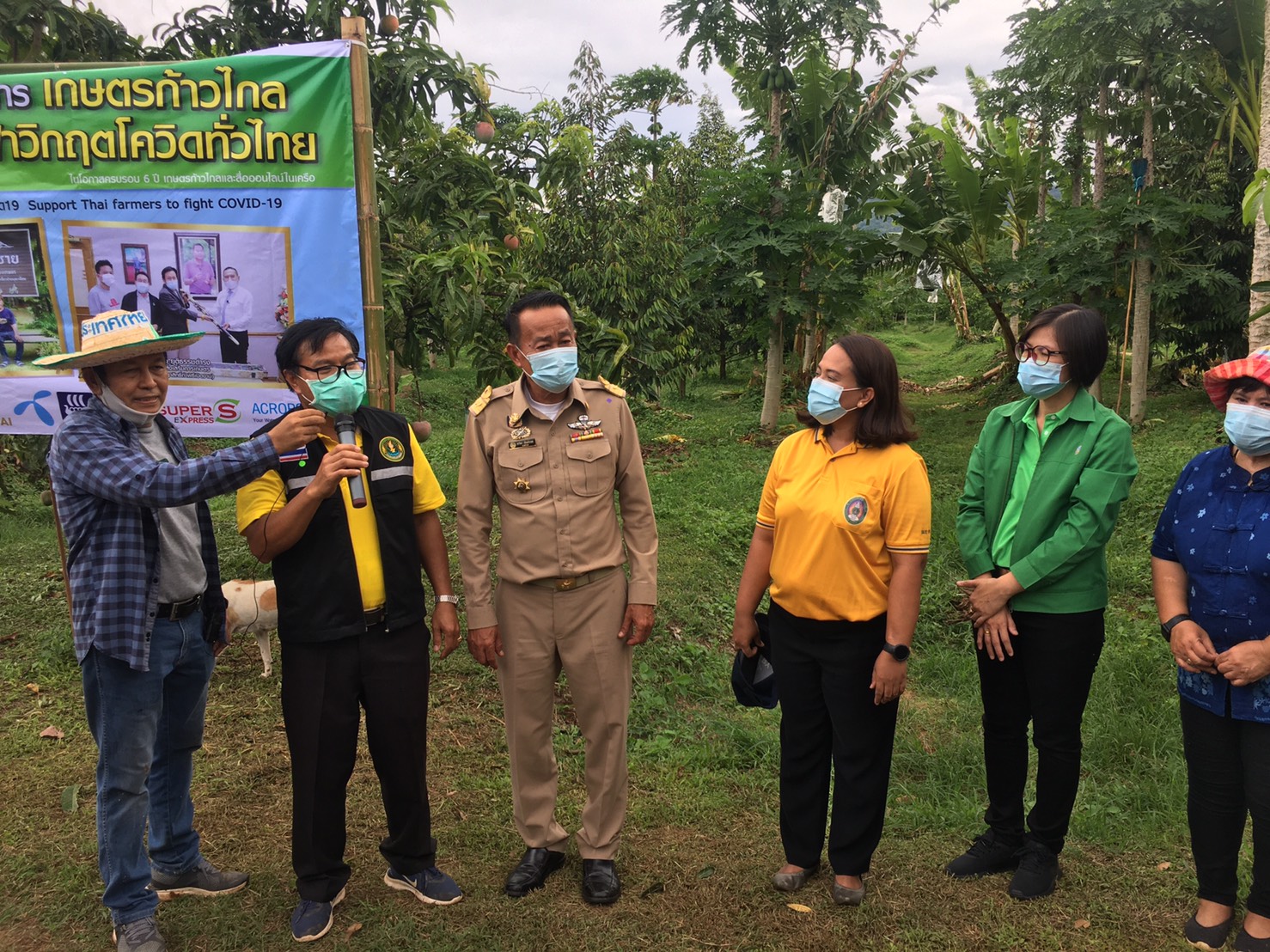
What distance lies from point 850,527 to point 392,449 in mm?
1398

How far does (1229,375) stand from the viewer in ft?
8.11

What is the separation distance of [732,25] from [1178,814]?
10505 mm

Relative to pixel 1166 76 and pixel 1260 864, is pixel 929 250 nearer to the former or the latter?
pixel 1166 76

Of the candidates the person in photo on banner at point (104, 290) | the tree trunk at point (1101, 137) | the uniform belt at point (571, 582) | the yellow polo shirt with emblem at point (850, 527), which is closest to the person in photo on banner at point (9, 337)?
the person in photo on banner at point (104, 290)

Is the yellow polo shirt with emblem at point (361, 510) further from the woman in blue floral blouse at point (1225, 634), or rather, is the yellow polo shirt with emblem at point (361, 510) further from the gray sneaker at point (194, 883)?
the woman in blue floral blouse at point (1225, 634)

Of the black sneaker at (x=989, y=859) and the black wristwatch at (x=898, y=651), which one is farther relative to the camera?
the black sneaker at (x=989, y=859)

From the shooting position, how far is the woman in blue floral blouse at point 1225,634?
7.95ft

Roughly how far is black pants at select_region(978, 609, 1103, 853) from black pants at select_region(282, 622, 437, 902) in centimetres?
185

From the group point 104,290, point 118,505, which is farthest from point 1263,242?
point 118,505

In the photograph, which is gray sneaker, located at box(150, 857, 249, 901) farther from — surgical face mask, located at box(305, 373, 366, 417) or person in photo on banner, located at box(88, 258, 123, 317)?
person in photo on banner, located at box(88, 258, 123, 317)

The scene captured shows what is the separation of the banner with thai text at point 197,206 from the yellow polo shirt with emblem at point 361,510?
816mm

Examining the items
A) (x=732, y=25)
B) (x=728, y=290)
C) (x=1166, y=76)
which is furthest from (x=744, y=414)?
(x=1166, y=76)

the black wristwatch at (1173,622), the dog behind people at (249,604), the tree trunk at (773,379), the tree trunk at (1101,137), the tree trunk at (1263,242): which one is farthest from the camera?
the tree trunk at (773,379)

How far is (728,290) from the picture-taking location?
1138 centimetres
